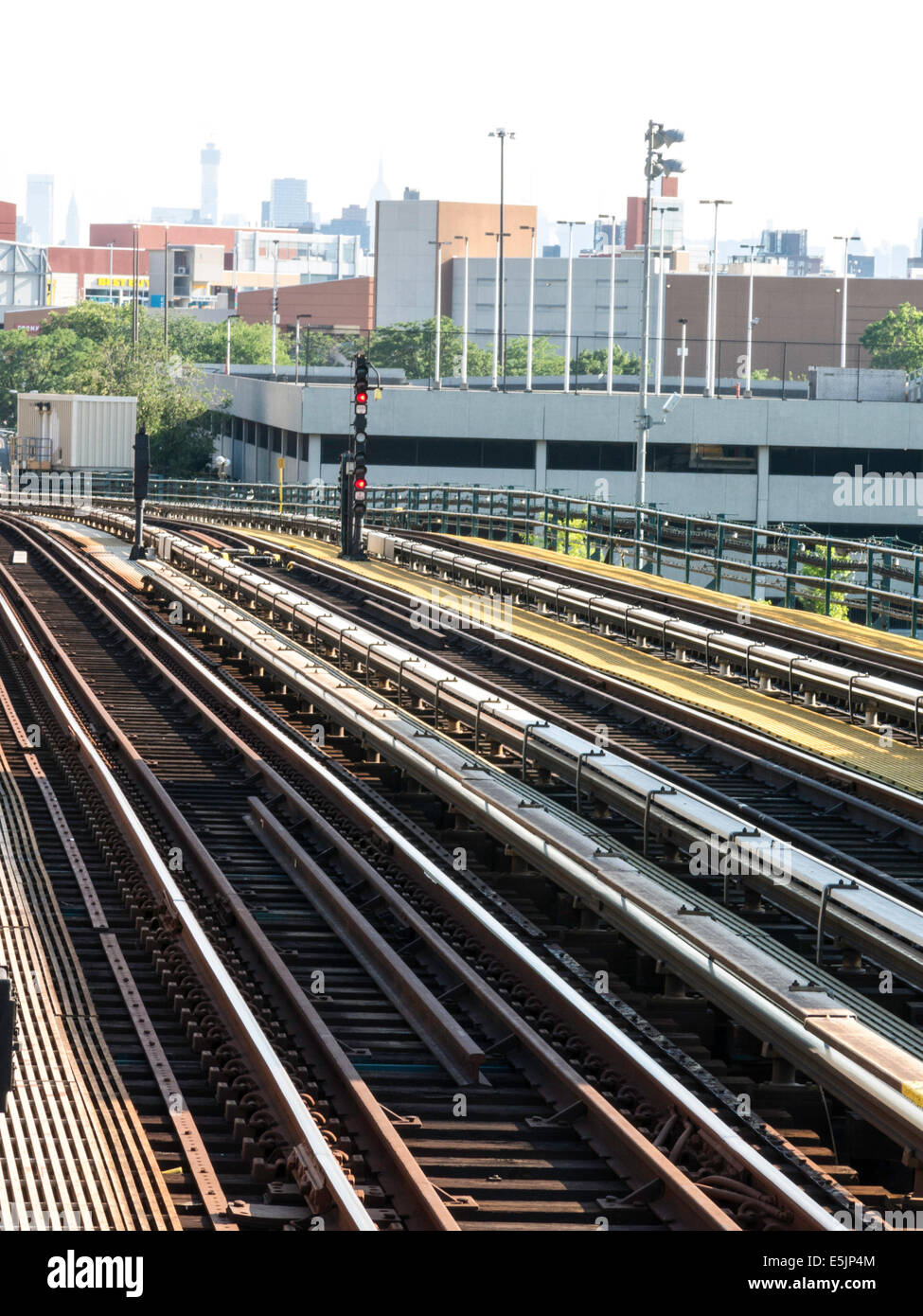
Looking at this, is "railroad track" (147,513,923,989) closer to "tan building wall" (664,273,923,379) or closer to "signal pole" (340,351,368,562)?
"signal pole" (340,351,368,562)

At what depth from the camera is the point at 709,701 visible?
1986 centimetres

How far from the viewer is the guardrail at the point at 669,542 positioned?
2581 cm

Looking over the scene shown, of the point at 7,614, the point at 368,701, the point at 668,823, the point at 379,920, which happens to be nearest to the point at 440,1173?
the point at 379,920

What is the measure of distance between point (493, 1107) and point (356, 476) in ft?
82.8

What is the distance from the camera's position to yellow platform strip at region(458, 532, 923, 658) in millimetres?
23672

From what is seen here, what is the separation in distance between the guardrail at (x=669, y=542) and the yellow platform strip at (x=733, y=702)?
9.52 feet

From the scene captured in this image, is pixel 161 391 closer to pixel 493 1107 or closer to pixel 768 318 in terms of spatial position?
pixel 768 318

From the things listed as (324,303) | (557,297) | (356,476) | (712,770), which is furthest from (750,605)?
(324,303)

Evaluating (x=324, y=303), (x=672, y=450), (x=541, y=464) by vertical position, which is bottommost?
(x=541, y=464)

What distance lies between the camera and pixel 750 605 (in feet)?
88.1

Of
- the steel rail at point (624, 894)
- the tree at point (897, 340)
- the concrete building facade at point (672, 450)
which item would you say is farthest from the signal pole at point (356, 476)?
the tree at point (897, 340)

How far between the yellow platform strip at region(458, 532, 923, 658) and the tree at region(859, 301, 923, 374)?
101 m
